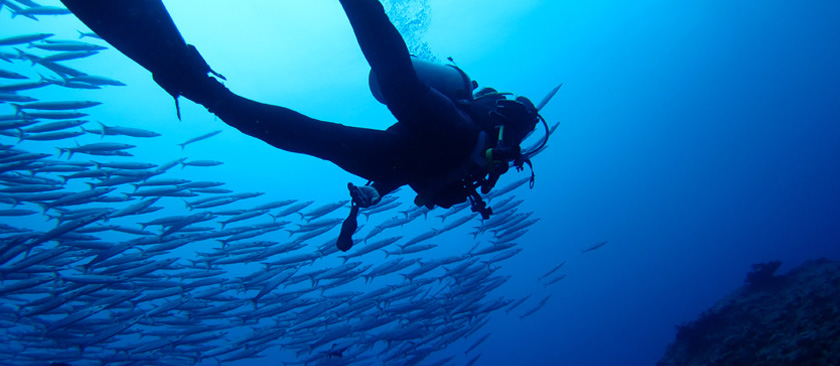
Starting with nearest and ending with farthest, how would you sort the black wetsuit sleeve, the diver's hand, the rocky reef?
the black wetsuit sleeve
the diver's hand
the rocky reef

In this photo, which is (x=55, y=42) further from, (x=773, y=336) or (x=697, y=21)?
(x=697, y=21)

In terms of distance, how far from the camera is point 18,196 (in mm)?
7359

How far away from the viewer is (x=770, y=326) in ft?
23.5

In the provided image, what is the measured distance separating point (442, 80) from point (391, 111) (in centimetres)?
49

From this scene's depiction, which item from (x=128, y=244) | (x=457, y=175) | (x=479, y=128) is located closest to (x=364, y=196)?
(x=457, y=175)

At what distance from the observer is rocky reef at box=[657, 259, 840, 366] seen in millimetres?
5395

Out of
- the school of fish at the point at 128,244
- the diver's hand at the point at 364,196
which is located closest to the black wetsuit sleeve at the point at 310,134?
the diver's hand at the point at 364,196

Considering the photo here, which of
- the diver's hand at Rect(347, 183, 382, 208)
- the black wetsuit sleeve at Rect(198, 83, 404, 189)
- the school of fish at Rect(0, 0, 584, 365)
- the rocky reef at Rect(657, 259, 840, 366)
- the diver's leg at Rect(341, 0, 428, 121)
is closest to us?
the diver's leg at Rect(341, 0, 428, 121)

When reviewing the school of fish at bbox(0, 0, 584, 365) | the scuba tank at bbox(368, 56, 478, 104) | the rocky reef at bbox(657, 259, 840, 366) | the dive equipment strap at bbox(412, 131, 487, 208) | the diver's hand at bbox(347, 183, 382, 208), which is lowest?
the rocky reef at bbox(657, 259, 840, 366)

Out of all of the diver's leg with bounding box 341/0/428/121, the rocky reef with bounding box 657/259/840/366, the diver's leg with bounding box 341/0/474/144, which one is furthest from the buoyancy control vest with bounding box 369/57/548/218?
the rocky reef with bounding box 657/259/840/366

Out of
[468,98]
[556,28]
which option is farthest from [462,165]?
[556,28]

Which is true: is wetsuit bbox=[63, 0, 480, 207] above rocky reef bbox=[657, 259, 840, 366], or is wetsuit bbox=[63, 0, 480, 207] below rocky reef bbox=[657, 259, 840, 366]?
above

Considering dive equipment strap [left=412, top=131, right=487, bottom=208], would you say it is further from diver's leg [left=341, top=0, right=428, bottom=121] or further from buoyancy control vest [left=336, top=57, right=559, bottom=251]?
diver's leg [left=341, top=0, right=428, bottom=121]

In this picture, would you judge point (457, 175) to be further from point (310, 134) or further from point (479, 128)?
point (310, 134)
